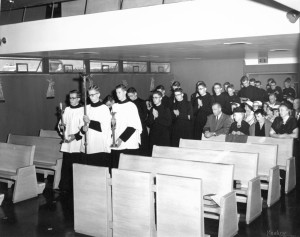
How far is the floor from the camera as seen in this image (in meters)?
5.55

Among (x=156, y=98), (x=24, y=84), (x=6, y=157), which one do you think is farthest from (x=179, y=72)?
(x=6, y=157)

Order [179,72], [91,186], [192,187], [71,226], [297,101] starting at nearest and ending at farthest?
[192,187] < [91,186] < [71,226] < [297,101] < [179,72]

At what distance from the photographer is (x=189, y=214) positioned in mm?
4520

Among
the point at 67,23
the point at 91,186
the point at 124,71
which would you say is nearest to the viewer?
the point at 91,186

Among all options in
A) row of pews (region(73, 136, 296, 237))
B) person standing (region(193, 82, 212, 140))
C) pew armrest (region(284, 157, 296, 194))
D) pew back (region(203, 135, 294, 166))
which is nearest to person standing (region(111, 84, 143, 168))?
row of pews (region(73, 136, 296, 237))

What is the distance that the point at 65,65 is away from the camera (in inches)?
466

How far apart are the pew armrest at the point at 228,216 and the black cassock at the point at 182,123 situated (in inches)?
163

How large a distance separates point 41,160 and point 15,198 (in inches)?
63.5

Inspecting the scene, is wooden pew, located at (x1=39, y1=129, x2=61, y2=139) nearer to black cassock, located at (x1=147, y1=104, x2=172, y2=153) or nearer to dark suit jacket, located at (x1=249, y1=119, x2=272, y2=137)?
black cassock, located at (x1=147, y1=104, x2=172, y2=153)

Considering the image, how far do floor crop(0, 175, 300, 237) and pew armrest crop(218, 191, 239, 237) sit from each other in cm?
35

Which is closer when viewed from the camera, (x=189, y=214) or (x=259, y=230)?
(x=189, y=214)

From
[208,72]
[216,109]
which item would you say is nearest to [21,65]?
[216,109]

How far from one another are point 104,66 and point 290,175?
770 cm

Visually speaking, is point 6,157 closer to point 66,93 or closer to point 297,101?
point 66,93
